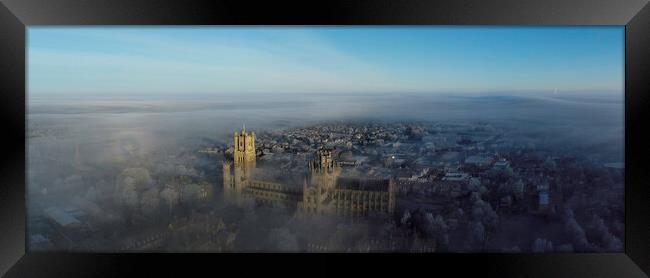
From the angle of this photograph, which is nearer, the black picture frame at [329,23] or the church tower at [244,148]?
the black picture frame at [329,23]

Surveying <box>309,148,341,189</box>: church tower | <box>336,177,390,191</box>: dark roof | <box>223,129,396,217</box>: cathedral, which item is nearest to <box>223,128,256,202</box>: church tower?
<box>223,129,396,217</box>: cathedral

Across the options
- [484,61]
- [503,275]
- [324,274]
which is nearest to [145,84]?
[324,274]

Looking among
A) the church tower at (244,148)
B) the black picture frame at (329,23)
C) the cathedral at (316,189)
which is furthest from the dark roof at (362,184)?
the church tower at (244,148)

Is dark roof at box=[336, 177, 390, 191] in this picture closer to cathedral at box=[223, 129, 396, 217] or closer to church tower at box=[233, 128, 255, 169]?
cathedral at box=[223, 129, 396, 217]

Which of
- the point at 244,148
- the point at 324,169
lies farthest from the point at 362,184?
the point at 244,148

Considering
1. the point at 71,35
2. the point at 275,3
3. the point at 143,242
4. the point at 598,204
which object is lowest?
the point at 143,242

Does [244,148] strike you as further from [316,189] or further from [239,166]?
[316,189]

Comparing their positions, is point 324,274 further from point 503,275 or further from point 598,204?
point 598,204

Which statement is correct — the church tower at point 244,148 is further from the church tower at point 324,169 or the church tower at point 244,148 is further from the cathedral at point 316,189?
the church tower at point 324,169
